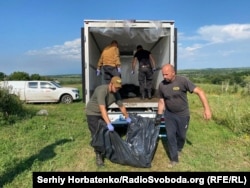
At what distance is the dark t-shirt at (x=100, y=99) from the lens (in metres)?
5.73

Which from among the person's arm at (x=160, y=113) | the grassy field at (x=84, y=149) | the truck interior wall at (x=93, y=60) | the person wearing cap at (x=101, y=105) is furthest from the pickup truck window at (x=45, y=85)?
the person's arm at (x=160, y=113)

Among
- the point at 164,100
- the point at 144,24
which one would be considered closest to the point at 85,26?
the point at 144,24

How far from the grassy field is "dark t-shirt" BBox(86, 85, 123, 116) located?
39.5 inches

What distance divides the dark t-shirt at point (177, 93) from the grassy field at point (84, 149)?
1022 mm

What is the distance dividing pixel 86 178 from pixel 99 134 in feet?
3.78

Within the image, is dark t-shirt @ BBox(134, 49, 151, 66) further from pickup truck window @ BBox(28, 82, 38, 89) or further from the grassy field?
pickup truck window @ BBox(28, 82, 38, 89)

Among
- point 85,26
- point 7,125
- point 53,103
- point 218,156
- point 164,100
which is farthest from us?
point 53,103

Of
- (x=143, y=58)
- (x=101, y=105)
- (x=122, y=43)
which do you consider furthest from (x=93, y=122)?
(x=122, y=43)

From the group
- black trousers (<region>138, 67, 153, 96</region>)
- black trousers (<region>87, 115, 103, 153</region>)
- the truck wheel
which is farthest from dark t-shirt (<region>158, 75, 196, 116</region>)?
the truck wheel

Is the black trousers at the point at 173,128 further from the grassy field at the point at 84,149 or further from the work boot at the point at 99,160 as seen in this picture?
the work boot at the point at 99,160

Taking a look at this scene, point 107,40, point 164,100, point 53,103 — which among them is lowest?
point 53,103

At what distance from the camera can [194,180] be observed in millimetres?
4789

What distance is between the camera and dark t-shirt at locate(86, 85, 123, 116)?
5.73 m

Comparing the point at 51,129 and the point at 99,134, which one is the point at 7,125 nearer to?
the point at 51,129
